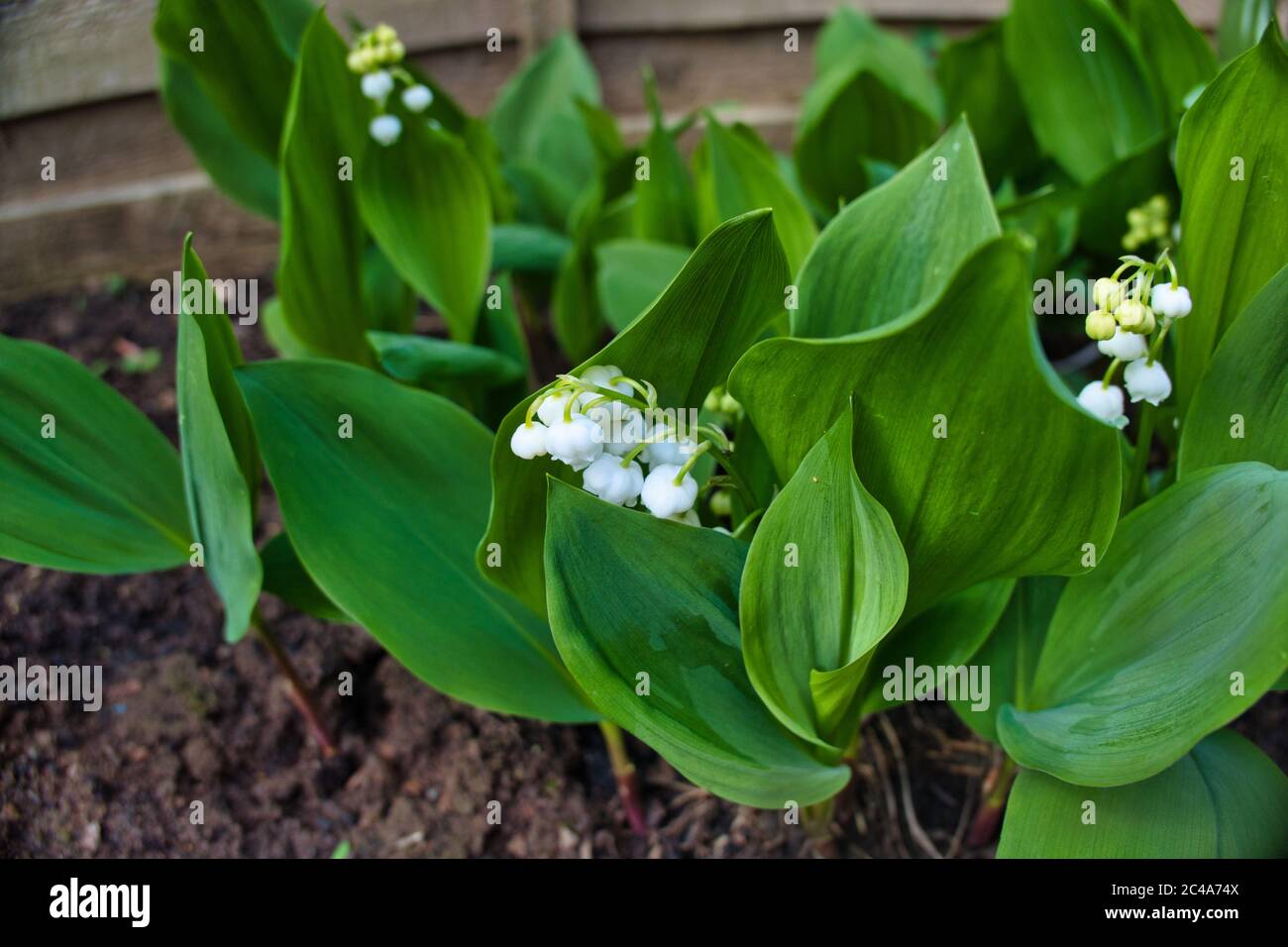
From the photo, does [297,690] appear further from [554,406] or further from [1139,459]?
[1139,459]

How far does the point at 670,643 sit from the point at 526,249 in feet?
3.33

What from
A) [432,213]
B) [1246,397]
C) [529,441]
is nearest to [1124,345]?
[1246,397]

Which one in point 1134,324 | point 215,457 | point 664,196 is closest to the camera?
point 1134,324

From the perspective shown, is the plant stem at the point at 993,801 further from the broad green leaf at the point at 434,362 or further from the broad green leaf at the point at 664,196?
the broad green leaf at the point at 664,196

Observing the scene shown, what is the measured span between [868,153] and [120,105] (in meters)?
1.64

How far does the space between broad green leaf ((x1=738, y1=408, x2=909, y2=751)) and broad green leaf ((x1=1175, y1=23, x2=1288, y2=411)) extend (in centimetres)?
55

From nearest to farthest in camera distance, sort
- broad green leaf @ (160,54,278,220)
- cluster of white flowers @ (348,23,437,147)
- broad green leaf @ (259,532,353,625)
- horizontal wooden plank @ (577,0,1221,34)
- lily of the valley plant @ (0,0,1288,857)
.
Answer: lily of the valley plant @ (0,0,1288,857) → broad green leaf @ (259,532,353,625) → cluster of white flowers @ (348,23,437,147) → broad green leaf @ (160,54,278,220) → horizontal wooden plank @ (577,0,1221,34)

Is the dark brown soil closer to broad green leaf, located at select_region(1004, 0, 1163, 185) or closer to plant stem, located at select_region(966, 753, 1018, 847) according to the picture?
plant stem, located at select_region(966, 753, 1018, 847)

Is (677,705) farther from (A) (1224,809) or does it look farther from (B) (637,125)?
(B) (637,125)

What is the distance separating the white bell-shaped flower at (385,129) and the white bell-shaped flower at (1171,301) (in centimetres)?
104

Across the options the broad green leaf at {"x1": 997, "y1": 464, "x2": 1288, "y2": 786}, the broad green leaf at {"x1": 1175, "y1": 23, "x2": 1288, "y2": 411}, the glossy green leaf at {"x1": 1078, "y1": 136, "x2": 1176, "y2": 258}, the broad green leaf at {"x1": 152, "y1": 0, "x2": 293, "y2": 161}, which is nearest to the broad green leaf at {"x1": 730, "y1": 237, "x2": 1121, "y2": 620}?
Answer: the broad green leaf at {"x1": 997, "y1": 464, "x2": 1288, "y2": 786}

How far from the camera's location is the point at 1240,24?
1.83 metres

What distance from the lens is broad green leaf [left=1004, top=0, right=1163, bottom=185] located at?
166 centimetres
